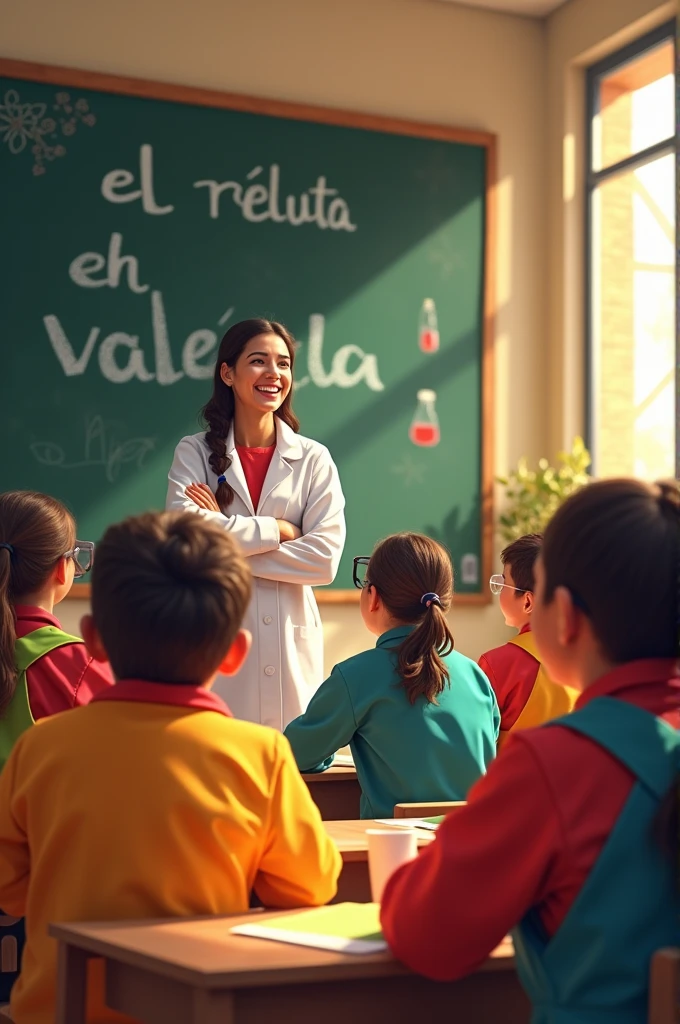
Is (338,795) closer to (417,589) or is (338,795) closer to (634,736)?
(417,589)

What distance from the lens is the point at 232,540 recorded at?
1.47 meters

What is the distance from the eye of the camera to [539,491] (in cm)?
564

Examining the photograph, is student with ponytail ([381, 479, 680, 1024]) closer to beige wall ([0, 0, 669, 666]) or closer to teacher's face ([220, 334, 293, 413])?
teacher's face ([220, 334, 293, 413])

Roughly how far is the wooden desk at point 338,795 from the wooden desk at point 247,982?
1.41 m

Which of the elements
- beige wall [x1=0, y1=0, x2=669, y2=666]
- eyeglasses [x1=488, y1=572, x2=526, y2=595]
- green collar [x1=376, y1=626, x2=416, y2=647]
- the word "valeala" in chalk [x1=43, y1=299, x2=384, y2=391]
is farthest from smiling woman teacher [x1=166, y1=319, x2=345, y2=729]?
beige wall [x1=0, y1=0, x2=669, y2=666]

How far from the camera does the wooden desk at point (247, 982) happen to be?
40.4 inches

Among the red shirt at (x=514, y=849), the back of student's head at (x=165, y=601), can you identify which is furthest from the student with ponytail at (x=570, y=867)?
the back of student's head at (x=165, y=601)

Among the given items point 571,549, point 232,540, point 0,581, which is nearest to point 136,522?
point 232,540

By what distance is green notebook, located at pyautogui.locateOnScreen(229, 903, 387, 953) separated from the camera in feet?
3.69

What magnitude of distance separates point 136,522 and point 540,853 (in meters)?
0.61

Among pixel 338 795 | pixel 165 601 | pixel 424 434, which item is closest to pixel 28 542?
pixel 338 795

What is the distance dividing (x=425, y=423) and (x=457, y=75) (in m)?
1.60

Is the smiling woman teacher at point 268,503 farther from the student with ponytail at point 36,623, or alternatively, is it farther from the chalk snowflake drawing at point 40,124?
the chalk snowflake drawing at point 40,124

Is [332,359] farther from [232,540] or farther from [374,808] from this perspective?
[232,540]
